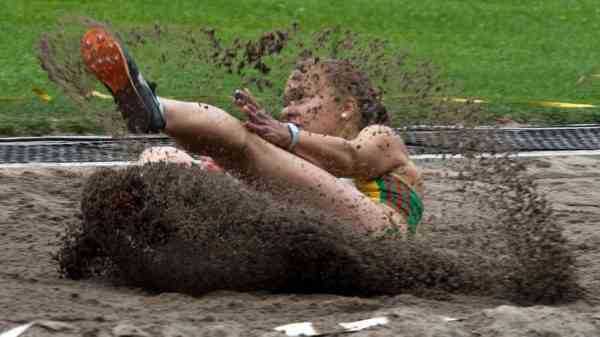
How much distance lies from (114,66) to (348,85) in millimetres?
1098

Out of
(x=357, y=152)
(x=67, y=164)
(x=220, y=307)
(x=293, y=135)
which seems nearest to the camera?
(x=220, y=307)

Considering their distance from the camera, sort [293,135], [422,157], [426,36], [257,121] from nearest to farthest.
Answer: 1. [257,121]
2. [293,135]
3. [422,157]
4. [426,36]

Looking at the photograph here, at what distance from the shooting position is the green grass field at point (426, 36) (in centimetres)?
933

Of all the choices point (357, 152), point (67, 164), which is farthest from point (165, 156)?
point (67, 164)

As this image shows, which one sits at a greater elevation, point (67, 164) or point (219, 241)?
point (67, 164)

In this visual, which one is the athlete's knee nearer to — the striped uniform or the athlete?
the athlete

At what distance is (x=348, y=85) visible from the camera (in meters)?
5.41

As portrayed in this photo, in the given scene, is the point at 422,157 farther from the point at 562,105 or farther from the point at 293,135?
the point at 293,135

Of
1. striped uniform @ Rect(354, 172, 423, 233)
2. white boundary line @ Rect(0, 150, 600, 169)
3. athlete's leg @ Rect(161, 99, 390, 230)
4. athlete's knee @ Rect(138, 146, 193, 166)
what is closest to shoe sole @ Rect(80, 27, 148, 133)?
athlete's leg @ Rect(161, 99, 390, 230)

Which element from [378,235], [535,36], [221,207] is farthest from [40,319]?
[535,36]

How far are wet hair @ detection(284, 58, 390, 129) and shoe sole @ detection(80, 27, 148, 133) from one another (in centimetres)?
87

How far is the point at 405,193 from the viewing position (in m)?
5.41

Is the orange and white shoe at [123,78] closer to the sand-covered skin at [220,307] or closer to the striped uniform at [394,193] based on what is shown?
the sand-covered skin at [220,307]

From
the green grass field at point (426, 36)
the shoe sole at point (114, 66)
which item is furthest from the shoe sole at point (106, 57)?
the green grass field at point (426, 36)
